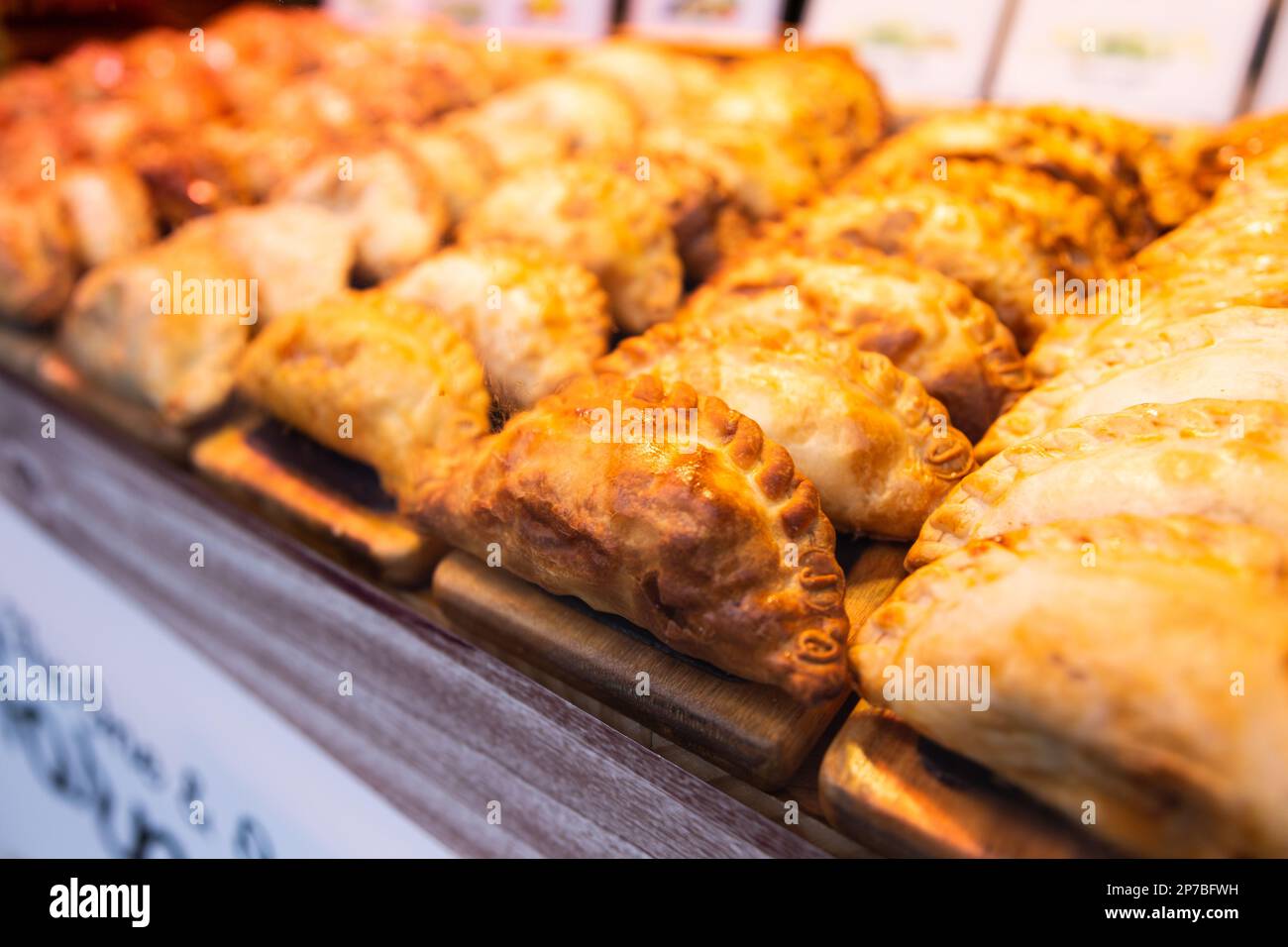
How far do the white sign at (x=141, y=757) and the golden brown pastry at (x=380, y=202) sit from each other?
1524mm

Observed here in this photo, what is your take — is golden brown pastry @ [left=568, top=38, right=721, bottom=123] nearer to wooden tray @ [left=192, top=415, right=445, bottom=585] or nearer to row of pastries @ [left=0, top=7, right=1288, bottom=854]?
row of pastries @ [left=0, top=7, right=1288, bottom=854]

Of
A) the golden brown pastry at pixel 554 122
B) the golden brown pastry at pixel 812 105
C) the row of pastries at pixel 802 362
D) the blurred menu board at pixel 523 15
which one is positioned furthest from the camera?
the blurred menu board at pixel 523 15

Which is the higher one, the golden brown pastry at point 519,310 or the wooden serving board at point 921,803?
the golden brown pastry at point 519,310

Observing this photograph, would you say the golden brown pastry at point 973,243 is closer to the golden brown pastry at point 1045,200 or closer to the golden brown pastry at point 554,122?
the golden brown pastry at point 1045,200

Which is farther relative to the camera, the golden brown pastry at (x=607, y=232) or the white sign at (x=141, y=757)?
the golden brown pastry at (x=607, y=232)

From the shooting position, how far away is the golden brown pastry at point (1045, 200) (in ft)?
8.78

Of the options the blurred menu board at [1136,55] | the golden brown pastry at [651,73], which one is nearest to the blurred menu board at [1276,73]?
the blurred menu board at [1136,55]

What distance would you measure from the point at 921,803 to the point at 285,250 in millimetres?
2707

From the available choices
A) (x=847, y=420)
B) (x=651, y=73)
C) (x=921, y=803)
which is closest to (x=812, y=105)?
(x=651, y=73)

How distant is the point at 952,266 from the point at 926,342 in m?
0.41

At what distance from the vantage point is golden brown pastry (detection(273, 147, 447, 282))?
10.7 ft
